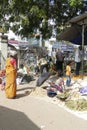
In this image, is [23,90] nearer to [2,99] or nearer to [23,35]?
[2,99]

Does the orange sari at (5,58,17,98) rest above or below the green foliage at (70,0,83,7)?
below

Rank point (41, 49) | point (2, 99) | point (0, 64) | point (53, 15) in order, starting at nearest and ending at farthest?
point (2, 99) < point (0, 64) < point (53, 15) < point (41, 49)

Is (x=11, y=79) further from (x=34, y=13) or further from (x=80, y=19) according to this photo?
(x=34, y=13)

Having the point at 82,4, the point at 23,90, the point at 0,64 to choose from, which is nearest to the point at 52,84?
the point at 23,90

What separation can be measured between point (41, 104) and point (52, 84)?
185 centimetres

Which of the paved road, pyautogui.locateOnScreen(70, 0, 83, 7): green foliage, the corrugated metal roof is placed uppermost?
pyautogui.locateOnScreen(70, 0, 83, 7): green foliage

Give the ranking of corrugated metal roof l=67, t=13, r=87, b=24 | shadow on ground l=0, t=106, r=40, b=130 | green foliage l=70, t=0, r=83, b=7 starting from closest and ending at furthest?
shadow on ground l=0, t=106, r=40, b=130 → corrugated metal roof l=67, t=13, r=87, b=24 → green foliage l=70, t=0, r=83, b=7

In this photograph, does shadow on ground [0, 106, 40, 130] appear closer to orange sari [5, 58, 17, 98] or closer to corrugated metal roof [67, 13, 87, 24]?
orange sari [5, 58, 17, 98]

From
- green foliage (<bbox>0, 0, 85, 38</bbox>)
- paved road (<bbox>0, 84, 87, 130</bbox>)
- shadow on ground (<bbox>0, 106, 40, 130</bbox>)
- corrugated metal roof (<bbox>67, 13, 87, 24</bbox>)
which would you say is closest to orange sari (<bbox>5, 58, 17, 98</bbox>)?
paved road (<bbox>0, 84, 87, 130</bbox>)

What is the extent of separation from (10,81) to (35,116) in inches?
130

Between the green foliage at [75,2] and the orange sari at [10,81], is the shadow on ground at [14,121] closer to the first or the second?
the orange sari at [10,81]

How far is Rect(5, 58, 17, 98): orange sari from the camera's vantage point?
13.0 meters

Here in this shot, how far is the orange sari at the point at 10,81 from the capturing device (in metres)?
13.0

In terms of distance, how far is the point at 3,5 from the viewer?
21.5 m
